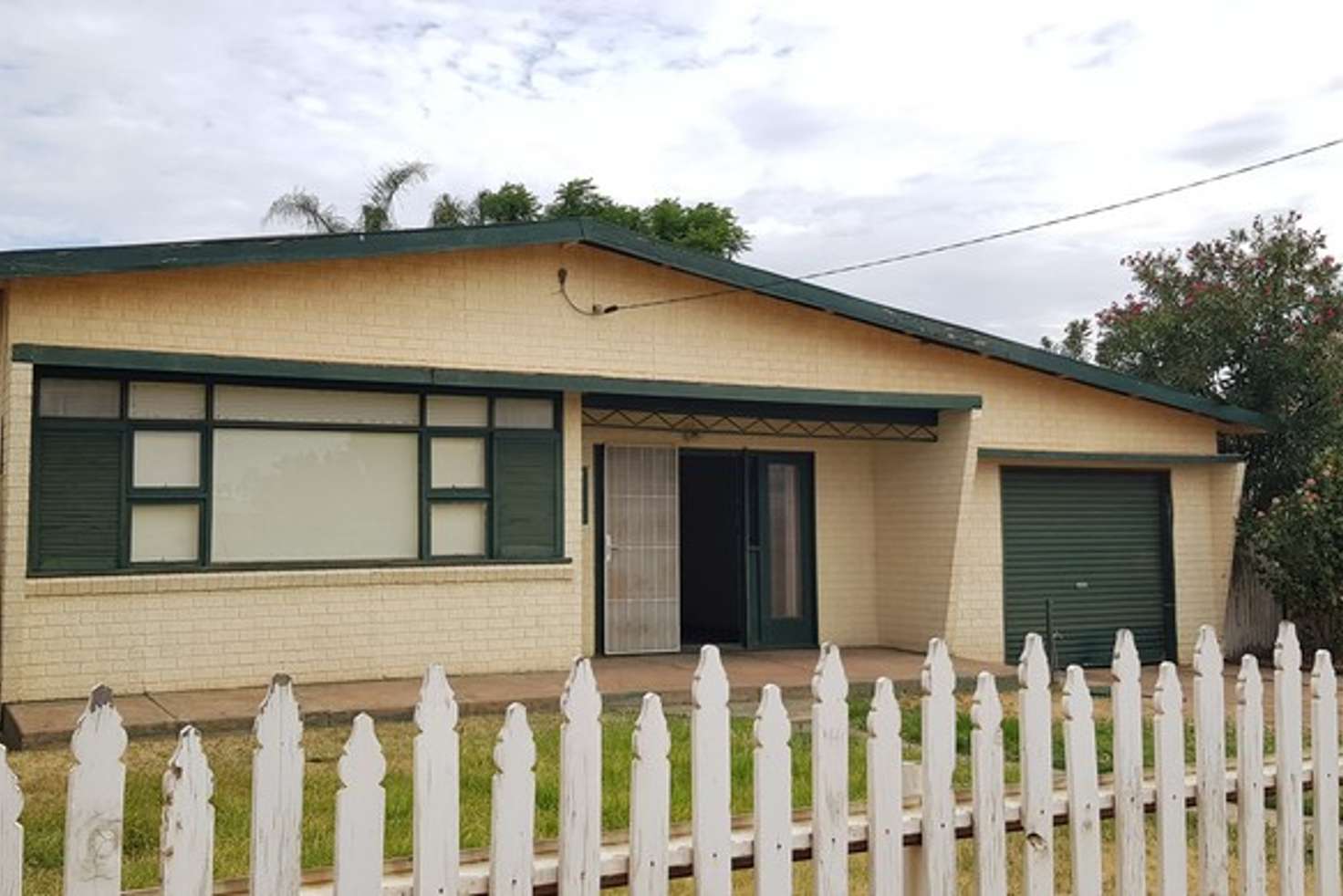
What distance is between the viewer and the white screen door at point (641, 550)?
1315 centimetres

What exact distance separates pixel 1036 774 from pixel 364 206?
25.8 meters

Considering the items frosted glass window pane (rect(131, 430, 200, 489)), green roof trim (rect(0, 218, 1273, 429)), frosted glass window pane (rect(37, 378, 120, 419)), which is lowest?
frosted glass window pane (rect(131, 430, 200, 489))

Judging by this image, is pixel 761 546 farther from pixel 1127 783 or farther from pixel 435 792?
pixel 435 792

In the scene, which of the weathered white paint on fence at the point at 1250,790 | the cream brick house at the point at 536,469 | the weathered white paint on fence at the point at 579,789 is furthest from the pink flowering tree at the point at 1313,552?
the weathered white paint on fence at the point at 579,789

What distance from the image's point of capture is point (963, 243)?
38.1ft

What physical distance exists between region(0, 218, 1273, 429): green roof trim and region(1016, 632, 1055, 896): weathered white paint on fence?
26.1 ft

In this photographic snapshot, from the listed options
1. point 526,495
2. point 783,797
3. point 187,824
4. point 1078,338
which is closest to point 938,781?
point 783,797

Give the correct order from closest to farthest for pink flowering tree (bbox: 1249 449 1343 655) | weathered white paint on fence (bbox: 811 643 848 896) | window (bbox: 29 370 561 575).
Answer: weathered white paint on fence (bbox: 811 643 848 896) < window (bbox: 29 370 561 575) < pink flowering tree (bbox: 1249 449 1343 655)

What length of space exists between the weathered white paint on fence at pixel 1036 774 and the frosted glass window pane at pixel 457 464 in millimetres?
8270

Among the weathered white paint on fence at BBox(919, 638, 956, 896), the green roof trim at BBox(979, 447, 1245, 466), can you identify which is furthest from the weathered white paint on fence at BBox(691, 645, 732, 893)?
the green roof trim at BBox(979, 447, 1245, 466)

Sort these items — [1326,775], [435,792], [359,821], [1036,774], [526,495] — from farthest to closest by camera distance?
[526,495] → [1326,775] → [1036,774] → [435,792] → [359,821]

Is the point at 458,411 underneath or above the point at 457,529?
above

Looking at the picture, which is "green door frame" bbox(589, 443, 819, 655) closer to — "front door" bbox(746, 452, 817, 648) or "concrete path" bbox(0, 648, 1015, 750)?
"front door" bbox(746, 452, 817, 648)

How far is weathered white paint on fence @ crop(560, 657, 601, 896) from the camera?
8.59 feet
